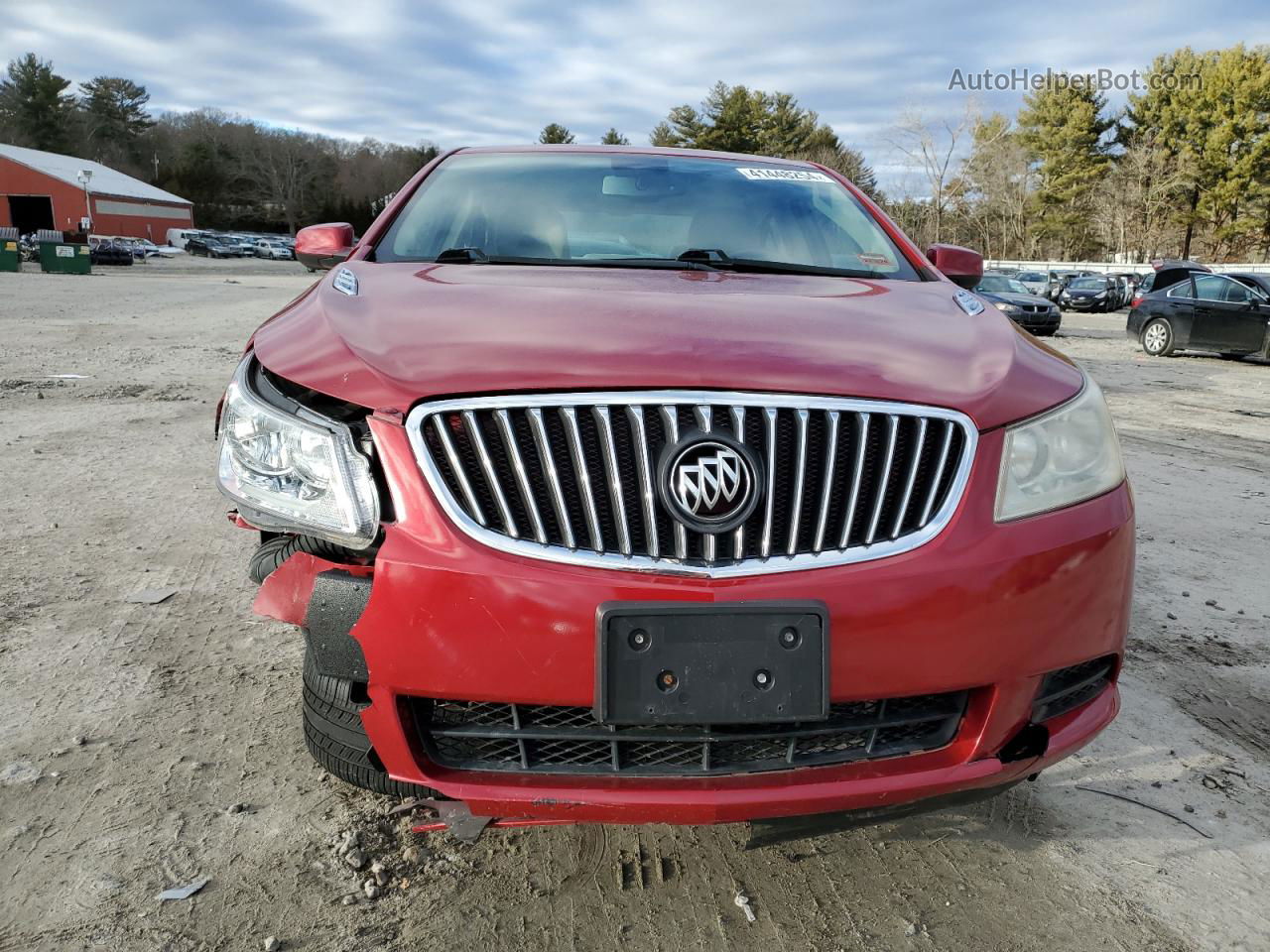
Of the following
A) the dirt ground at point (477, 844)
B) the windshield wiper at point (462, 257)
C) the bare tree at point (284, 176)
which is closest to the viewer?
the dirt ground at point (477, 844)

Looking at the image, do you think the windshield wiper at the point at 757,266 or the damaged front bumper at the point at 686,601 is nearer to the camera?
→ the damaged front bumper at the point at 686,601

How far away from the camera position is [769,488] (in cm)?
150

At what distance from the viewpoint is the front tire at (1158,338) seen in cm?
1497

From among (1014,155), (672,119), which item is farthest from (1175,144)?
(672,119)

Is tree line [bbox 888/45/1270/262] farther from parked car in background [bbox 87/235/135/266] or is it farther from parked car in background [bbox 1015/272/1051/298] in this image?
parked car in background [bbox 87/235/135/266]

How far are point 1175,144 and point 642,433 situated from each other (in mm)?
62274

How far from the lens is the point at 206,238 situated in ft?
203

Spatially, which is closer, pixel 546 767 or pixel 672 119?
pixel 546 767

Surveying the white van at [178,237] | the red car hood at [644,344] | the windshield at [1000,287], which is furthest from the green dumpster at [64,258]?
the red car hood at [644,344]

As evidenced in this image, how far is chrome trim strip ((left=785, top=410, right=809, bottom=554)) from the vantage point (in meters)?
1.51

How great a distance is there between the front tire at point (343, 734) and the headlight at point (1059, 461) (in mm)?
1112

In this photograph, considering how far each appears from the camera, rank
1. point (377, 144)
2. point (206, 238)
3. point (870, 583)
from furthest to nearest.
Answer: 1. point (377, 144)
2. point (206, 238)
3. point (870, 583)

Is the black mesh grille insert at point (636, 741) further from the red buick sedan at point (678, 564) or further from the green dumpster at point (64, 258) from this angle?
the green dumpster at point (64, 258)

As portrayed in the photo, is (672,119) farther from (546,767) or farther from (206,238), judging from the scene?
(546,767)
